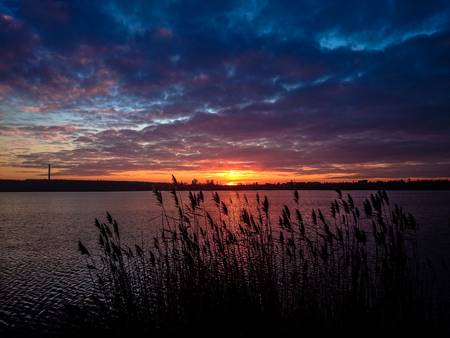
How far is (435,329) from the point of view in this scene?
26.5 ft

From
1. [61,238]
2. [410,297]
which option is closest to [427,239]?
[410,297]

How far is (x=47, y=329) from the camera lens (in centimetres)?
1070

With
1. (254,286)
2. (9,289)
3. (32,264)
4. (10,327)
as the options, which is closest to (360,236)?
(254,286)

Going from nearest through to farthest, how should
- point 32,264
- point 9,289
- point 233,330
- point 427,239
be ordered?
point 233,330
point 9,289
point 32,264
point 427,239

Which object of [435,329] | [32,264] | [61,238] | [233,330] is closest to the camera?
[233,330]

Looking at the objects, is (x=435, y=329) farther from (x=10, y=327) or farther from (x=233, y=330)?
(x=10, y=327)

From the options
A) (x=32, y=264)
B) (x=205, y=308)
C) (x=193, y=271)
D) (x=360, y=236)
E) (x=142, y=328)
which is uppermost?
(x=360, y=236)

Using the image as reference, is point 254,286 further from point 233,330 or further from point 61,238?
point 61,238

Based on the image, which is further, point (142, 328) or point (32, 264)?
point (32, 264)

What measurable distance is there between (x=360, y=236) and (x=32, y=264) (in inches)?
810

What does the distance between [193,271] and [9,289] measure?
1222 cm

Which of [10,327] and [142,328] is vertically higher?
[142,328]

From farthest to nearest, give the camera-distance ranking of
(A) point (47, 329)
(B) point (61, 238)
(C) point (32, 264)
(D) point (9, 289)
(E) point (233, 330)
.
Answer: (B) point (61, 238)
(C) point (32, 264)
(D) point (9, 289)
(A) point (47, 329)
(E) point (233, 330)

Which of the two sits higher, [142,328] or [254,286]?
[254,286]
